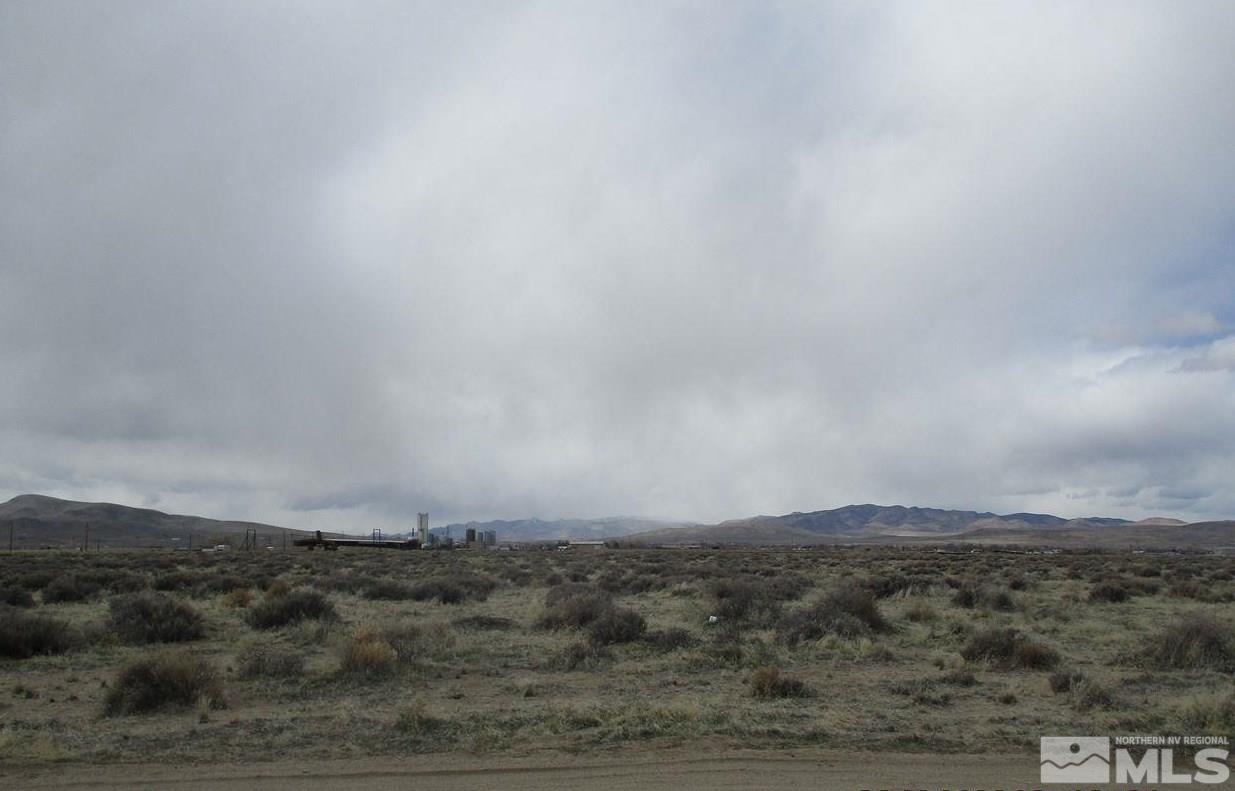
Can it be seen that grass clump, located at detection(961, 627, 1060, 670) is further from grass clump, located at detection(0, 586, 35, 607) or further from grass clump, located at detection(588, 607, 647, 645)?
grass clump, located at detection(0, 586, 35, 607)

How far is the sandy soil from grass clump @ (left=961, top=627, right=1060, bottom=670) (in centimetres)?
760

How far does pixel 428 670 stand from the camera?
1859 centimetres

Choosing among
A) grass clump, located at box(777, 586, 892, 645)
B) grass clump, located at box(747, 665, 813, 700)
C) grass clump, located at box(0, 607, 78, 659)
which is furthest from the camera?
grass clump, located at box(777, 586, 892, 645)

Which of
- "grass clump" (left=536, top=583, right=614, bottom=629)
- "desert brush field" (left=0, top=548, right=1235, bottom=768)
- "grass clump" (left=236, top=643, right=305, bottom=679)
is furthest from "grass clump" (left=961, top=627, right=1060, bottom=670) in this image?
"grass clump" (left=236, top=643, right=305, bottom=679)

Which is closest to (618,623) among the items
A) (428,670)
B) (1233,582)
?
(428,670)

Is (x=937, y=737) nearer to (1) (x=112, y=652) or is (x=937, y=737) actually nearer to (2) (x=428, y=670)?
(2) (x=428, y=670)

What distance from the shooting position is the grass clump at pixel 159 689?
1474cm

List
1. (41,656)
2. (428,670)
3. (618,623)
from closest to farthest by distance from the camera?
(428,670) → (41,656) → (618,623)

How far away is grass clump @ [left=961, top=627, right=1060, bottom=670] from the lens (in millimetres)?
18547

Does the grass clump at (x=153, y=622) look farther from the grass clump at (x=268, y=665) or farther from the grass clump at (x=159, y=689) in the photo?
the grass clump at (x=159, y=689)

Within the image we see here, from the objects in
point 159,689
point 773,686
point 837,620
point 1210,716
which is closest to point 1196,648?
point 1210,716

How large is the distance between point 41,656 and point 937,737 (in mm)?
19846

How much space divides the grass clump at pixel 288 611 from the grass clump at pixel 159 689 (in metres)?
9.27

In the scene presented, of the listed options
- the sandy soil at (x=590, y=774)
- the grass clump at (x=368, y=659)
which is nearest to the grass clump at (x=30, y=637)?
the grass clump at (x=368, y=659)
